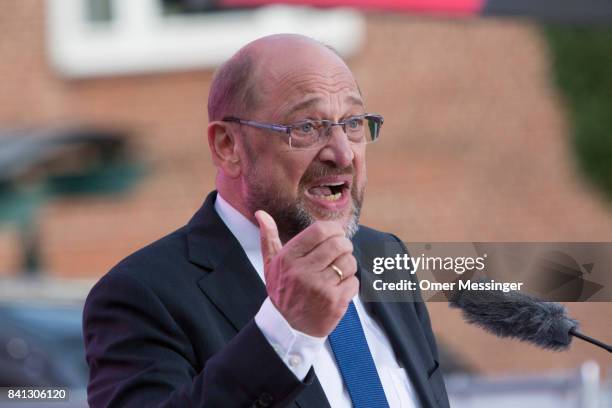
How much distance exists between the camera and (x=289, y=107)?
3096mm

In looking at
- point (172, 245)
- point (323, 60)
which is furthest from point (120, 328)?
point (323, 60)

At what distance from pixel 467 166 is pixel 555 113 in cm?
94

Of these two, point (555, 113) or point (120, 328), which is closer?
point (120, 328)

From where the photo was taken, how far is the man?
2.55m

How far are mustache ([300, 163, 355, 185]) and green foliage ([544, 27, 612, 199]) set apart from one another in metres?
7.54

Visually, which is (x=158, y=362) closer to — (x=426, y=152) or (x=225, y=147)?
(x=225, y=147)

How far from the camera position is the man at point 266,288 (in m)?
2.55

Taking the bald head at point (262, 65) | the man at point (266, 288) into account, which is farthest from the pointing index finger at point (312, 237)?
the bald head at point (262, 65)

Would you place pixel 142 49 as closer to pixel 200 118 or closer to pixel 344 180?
pixel 200 118

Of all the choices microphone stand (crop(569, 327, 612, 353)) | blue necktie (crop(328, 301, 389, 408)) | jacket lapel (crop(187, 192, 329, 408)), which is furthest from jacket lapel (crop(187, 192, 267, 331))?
microphone stand (crop(569, 327, 612, 353))

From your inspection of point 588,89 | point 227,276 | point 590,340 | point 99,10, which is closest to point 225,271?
point 227,276

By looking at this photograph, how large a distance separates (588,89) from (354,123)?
779 cm

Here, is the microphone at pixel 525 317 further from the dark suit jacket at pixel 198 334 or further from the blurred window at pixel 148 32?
the blurred window at pixel 148 32

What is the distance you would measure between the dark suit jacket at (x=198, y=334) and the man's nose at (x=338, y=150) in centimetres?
23
